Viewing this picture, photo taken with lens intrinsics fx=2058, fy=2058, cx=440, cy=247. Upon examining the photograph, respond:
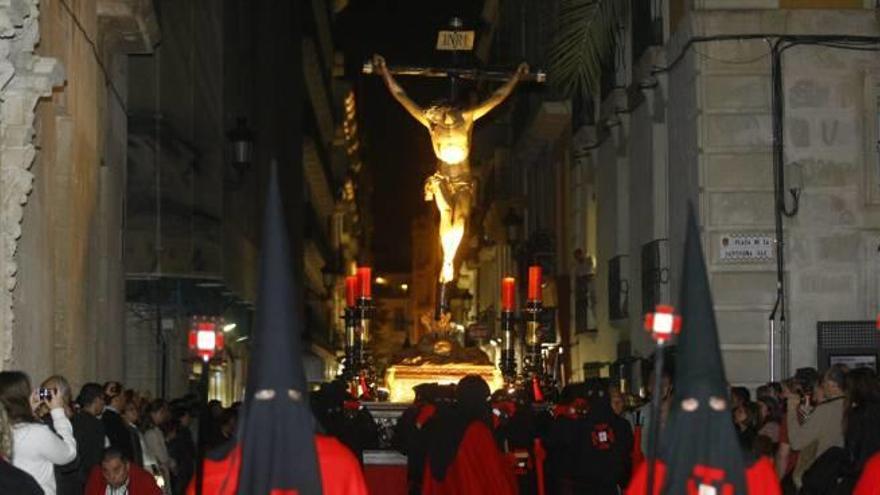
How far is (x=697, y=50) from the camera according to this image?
23484mm

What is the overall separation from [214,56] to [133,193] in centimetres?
624

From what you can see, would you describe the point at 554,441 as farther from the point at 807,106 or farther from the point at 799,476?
the point at 807,106

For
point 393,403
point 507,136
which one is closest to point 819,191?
point 393,403

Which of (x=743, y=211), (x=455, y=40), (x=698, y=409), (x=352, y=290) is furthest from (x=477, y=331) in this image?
(x=698, y=409)

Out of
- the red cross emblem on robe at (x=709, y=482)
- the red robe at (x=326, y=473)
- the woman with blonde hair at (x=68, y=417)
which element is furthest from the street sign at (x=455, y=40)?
the red cross emblem on robe at (x=709, y=482)

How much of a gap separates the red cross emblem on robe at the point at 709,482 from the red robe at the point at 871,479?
1952 mm

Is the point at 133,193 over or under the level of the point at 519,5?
under

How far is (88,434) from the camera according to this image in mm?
14156

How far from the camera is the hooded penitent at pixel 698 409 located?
9000 millimetres

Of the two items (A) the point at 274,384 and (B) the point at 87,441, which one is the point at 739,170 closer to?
(B) the point at 87,441

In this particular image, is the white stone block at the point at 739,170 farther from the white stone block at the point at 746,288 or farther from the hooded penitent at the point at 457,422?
the hooded penitent at the point at 457,422

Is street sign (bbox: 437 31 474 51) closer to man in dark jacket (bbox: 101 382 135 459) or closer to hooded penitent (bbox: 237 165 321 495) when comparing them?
man in dark jacket (bbox: 101 382 135 459)

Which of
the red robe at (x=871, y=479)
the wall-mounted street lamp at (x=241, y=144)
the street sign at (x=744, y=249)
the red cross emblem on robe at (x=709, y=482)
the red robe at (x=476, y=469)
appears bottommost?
the red robe at (x=476, y=469)

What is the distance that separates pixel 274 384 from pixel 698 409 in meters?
1.89
